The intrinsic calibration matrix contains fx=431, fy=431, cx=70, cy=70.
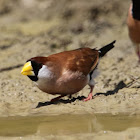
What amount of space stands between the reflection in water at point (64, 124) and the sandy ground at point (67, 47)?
0.65 feet

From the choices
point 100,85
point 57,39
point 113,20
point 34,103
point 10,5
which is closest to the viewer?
point 34,103

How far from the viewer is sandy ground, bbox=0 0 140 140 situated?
20.6ft

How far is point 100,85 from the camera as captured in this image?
24.6 feet

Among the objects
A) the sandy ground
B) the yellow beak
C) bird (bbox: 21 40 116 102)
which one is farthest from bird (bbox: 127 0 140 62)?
the yellow beak

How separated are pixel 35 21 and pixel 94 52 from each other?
648 centimetres

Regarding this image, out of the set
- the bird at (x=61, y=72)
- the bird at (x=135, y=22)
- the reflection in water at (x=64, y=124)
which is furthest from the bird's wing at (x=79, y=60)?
the bird at (x=135, y=22)

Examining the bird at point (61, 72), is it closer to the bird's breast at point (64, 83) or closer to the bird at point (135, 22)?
the bird's breast at point (64, 83)

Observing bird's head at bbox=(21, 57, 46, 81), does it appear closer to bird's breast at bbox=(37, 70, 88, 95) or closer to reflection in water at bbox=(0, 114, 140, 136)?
bird's breast at bbox=(37, 70, 88, 95)

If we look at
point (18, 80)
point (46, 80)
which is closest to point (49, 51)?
point (18, 80)

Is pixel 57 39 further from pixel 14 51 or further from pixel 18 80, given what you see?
pixel 18 80

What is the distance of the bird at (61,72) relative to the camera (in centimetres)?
601

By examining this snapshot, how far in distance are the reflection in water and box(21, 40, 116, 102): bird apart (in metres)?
0.46

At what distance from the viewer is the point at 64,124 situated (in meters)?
5.50

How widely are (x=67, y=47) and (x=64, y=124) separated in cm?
460
